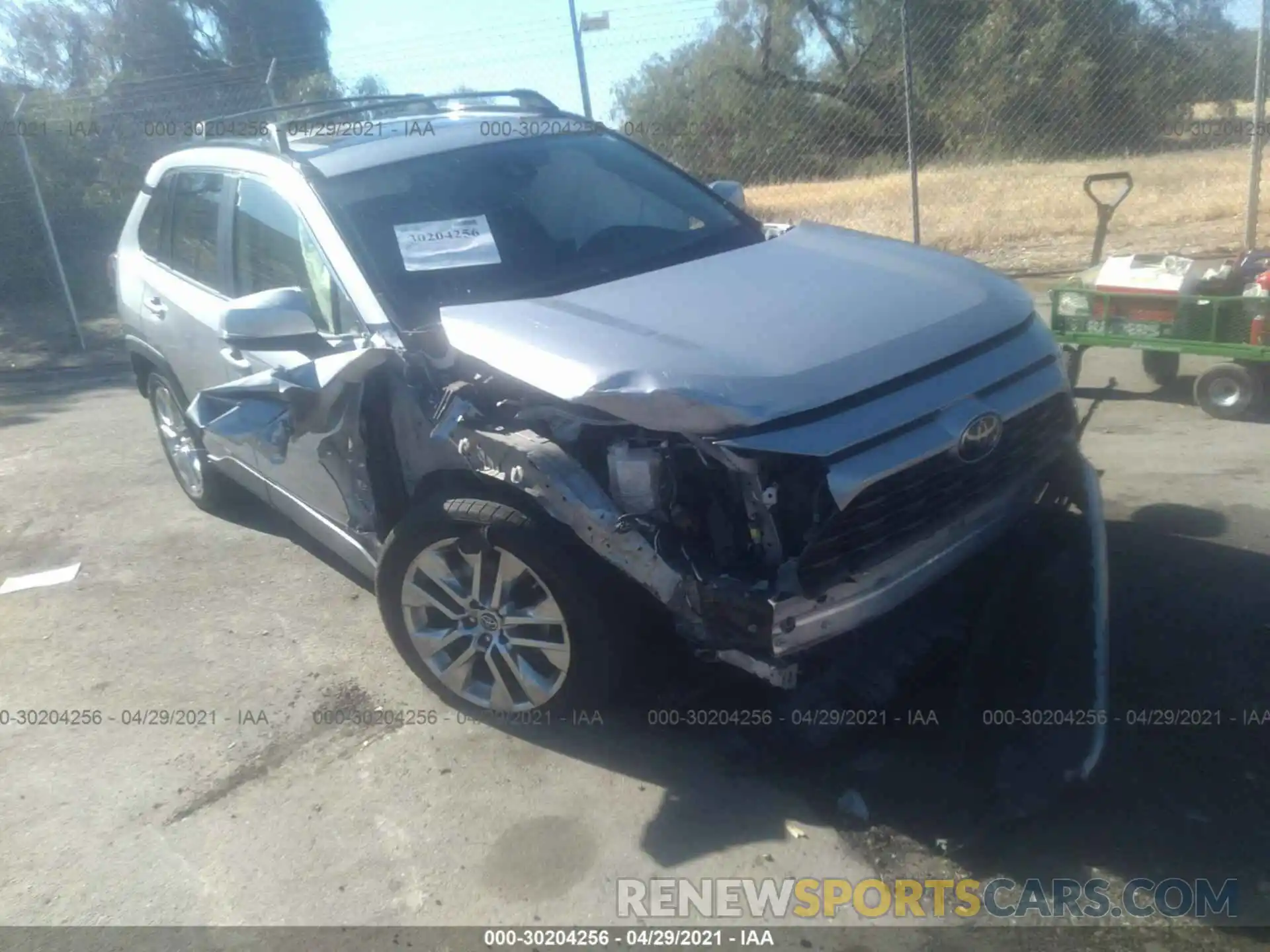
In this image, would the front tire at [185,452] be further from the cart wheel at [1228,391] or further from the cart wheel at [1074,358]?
the cart wheel at [1228,391]

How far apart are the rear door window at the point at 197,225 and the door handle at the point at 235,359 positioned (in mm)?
334

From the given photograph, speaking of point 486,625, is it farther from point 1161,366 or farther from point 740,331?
point 1161,366

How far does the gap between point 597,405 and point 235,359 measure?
2163 millimetres

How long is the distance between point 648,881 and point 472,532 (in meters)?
1.17

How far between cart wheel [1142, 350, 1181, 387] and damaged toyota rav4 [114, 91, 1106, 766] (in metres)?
2.92

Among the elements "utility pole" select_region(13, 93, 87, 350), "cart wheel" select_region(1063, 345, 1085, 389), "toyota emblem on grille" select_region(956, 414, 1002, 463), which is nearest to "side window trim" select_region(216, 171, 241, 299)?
"toyota emblem on grille" select_region(956, 414, 1002, 463)

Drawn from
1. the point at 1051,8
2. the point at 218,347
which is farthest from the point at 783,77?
the point at 218,347

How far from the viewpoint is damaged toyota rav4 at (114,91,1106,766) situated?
296 centimetres

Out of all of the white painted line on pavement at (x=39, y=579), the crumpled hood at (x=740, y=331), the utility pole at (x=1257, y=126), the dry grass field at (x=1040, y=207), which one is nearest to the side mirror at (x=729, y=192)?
the crumpled hood at (x=740, y=331)

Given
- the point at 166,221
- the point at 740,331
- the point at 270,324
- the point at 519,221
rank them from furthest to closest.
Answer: the point at 166,221 < the point at 519,221 < the point at 270,324 < the point at 740,331

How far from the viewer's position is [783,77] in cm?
1866

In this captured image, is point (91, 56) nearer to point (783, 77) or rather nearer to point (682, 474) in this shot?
point (783, 77)

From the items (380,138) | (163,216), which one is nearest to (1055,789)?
(380,138)

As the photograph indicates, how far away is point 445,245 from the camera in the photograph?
393 centimetres
